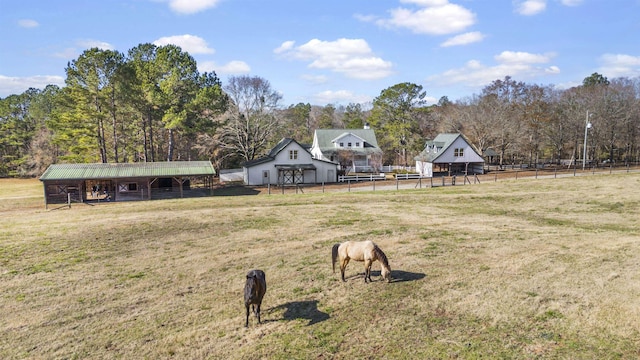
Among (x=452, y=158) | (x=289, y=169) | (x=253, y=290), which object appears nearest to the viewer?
(x=253, y=290)

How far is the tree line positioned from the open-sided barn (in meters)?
7.51

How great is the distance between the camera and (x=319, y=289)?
1145 cm

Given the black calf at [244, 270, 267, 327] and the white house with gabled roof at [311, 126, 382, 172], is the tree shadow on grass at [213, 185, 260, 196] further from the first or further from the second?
the black calf at [244, 270, 267, 327]

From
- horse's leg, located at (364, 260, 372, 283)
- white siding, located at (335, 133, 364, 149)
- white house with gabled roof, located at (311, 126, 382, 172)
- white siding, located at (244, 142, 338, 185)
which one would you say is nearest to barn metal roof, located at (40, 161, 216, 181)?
white siding, located at (244, 142, 338, 185)

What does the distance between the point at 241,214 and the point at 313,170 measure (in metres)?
25.1

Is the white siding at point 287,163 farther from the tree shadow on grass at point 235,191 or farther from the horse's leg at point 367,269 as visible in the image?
the horse's leg at point 367,269

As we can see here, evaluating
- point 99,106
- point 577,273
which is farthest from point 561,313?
point 99,106

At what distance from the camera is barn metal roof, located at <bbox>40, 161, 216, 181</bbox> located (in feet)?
114

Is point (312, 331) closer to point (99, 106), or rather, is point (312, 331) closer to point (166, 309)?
point (166, 309)

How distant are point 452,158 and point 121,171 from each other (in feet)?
135

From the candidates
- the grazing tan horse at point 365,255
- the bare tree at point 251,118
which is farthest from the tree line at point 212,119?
the grazing tan horse at point 365,255

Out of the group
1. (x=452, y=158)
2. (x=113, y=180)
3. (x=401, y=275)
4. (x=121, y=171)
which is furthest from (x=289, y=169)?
(x=401, y=275)

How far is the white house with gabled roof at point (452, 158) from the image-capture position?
51500 mm

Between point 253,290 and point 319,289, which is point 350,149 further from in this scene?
point 253,290
